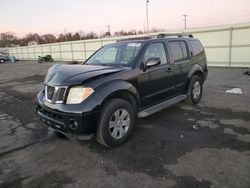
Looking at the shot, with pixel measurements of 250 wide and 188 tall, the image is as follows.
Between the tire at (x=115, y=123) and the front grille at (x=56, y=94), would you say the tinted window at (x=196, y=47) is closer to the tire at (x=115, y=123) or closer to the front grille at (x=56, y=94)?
the tire at (x=115, y=123)

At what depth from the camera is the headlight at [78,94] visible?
3.15 metres

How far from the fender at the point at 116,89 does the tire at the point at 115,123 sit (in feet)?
0.50

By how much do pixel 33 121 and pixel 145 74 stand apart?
3107mm

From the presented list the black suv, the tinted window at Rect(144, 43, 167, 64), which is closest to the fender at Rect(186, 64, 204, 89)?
the black suv

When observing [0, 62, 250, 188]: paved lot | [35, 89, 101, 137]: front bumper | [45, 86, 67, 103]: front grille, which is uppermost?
[45, 86, 67, 103]: front grille

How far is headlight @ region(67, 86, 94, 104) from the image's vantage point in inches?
124

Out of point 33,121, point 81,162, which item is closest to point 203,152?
point 81,162

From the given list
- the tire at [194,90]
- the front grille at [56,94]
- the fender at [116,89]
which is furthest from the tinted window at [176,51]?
the front grille at [56,94]

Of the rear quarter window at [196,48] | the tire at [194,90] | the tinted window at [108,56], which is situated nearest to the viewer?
the tinted window at [108,56]

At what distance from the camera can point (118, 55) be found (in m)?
4.46

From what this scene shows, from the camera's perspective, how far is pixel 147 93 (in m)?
4.19

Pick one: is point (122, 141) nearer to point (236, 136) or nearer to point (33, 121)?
point (236, 136)

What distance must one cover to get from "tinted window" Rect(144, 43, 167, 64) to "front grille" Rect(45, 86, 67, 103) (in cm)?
173

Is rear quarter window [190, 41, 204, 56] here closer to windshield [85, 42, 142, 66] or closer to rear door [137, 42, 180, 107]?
rear door [137, 42, 180, 107]
